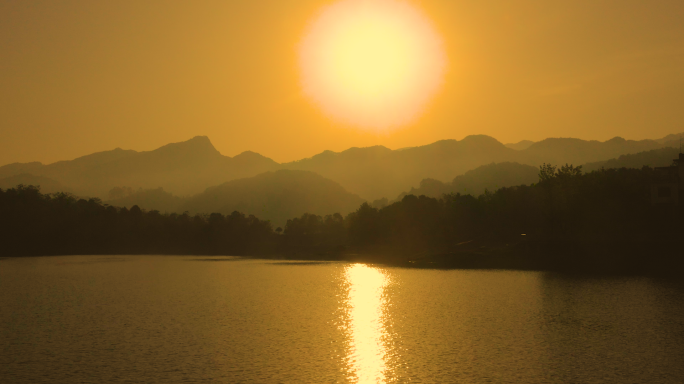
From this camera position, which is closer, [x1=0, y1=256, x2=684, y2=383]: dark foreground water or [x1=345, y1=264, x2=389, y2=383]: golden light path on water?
[x1=0, y1=256, x2=684, y2=383]: dark foreground water

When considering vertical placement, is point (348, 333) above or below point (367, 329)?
below

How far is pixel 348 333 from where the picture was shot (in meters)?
50.2

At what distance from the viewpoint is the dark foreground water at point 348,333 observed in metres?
36.1

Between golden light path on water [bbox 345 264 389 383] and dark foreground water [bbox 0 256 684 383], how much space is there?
0.15 metres

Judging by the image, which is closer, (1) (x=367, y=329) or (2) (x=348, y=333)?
(2) (x=348, y=333)

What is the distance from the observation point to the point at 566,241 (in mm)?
134000

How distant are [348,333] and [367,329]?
2.78 m

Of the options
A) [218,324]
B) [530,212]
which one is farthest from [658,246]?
[218,324]

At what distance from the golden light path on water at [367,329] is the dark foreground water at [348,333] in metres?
0.15

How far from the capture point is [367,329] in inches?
2053

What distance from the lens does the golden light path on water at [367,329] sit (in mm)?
37188

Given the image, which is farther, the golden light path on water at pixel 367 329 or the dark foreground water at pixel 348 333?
the golden light path on water at pixel 367 329

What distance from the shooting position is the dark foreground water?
3612cm

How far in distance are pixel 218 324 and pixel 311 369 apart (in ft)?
66.5
